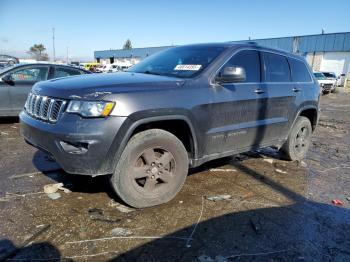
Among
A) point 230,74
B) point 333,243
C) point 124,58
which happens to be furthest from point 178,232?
point 124,58

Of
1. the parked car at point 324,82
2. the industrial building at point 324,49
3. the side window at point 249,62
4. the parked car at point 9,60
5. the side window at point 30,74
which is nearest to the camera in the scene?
the side window at point 249,62

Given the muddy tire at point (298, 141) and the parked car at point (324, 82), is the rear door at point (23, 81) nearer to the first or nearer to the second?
the muddy tire at point (298, 141)

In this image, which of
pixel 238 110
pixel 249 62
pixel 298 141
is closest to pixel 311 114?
pixel 298 141

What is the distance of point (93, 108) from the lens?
3.18 meters

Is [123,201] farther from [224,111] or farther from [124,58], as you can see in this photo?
[124,58]

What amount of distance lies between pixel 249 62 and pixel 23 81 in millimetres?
5788

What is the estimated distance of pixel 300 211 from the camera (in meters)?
3.89

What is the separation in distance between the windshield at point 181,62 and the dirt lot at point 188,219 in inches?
59.5

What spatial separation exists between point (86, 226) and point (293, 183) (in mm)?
3029

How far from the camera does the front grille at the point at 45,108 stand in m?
3.35

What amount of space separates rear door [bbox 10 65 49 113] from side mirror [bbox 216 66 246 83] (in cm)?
567

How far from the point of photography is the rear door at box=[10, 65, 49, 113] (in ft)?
26.2

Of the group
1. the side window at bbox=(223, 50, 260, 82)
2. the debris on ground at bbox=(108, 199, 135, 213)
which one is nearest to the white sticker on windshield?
the side window at bbox=(223, 50, 260, 82)

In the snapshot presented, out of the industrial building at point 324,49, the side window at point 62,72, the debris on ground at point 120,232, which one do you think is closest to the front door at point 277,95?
the debris on ground at point 120,232
